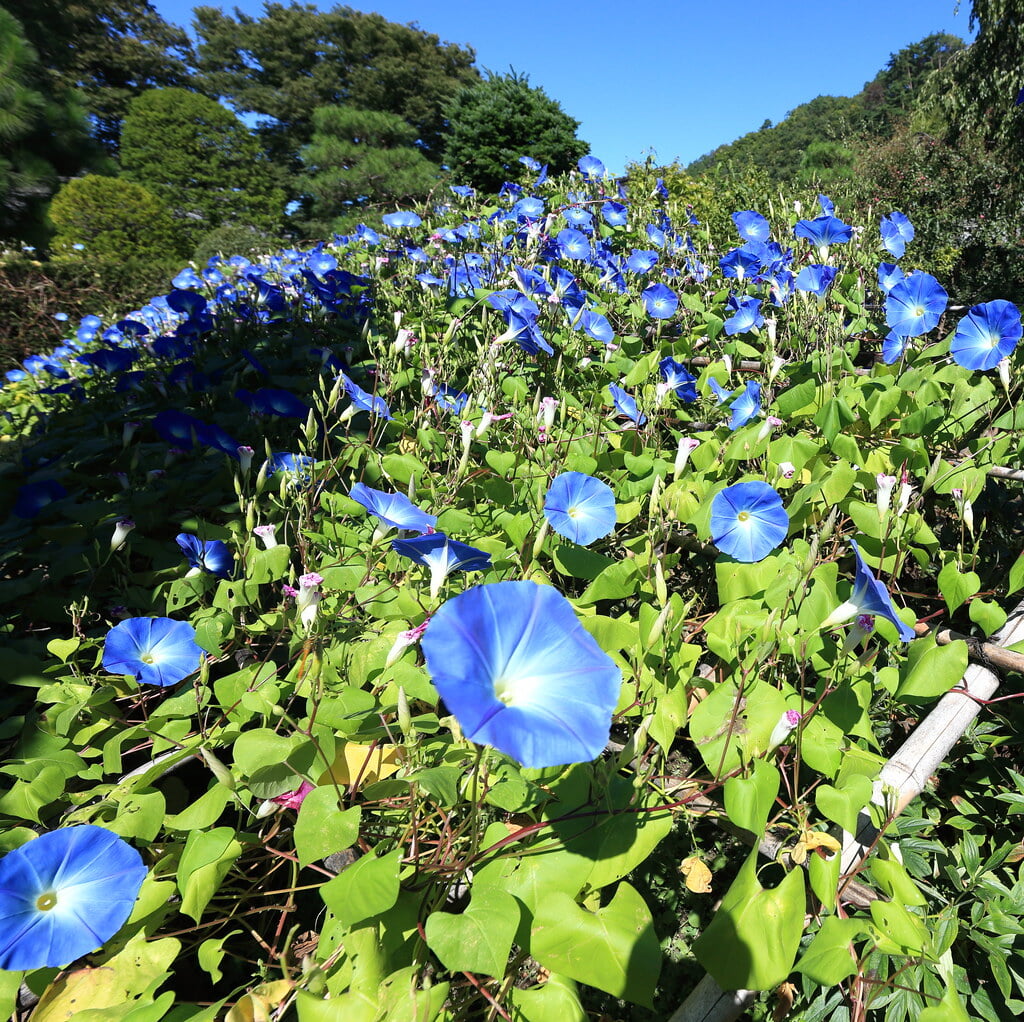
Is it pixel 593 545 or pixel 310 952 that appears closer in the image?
pixel 310 952

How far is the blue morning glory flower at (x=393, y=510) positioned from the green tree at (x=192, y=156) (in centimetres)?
1827

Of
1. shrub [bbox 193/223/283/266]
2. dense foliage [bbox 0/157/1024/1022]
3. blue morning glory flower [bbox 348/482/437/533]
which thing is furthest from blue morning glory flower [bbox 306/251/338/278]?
shrub [bbox 193/223/283/266]

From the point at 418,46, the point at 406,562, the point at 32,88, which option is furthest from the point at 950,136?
the point at 418,46

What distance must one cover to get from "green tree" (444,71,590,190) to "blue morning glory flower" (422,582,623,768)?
1135 cm

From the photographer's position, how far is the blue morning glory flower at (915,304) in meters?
2.20

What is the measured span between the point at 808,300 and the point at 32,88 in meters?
7.39

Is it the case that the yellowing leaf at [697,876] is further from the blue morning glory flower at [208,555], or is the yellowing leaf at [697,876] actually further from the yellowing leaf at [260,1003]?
the blue morning glory flower at [208,555]

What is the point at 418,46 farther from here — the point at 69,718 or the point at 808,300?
the point at 69,718

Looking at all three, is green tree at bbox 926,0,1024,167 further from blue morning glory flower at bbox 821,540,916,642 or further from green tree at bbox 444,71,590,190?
blue morning glory flower at bbox 821,540,916,642

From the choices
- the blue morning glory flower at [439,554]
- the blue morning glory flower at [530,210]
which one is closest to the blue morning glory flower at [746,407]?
the blue morning glory flower at [439,554]

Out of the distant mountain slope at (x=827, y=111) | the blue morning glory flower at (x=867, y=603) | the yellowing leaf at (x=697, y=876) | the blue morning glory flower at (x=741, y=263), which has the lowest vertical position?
the yellowing leaf at (x=697, y=876)

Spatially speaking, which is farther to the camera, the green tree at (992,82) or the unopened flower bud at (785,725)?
the green tree at (992,82)

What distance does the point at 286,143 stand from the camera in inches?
1013

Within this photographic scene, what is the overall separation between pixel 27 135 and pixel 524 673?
27.0 feet
